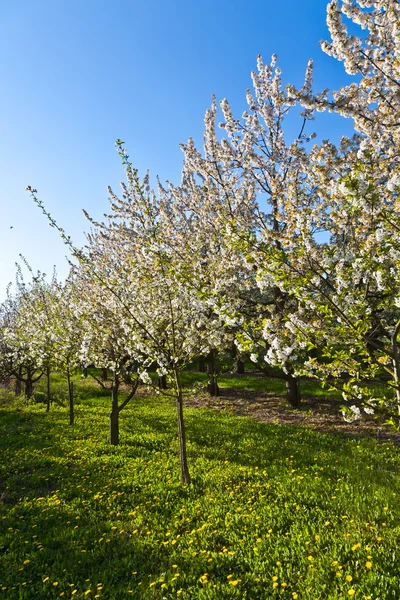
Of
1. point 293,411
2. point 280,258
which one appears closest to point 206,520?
point 280,258

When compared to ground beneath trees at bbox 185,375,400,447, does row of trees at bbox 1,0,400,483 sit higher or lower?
higher

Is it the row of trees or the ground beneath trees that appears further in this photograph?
the ground beneath trees

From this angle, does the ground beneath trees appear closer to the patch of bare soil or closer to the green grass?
the patch of bare soil

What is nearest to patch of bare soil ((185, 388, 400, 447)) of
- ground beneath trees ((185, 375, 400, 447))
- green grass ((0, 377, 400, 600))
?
ground beneath trees ((185, 375, 400, 447))

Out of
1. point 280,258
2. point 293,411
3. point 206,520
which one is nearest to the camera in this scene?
point 280,258

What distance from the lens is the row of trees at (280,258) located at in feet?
14.4

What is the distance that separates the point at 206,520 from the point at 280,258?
4.69 metres

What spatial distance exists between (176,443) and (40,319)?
9805mm

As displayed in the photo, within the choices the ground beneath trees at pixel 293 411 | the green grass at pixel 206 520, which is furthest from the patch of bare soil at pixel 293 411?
the green grass at pixel 206 520

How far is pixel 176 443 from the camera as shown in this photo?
10992 millimetres

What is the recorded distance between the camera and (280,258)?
13.7 feet

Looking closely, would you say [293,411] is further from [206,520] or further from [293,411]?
[206,520]

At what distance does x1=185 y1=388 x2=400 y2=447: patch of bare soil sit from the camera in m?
11.7

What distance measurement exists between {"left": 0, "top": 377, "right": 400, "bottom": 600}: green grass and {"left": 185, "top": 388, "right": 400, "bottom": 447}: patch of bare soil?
148 cm
